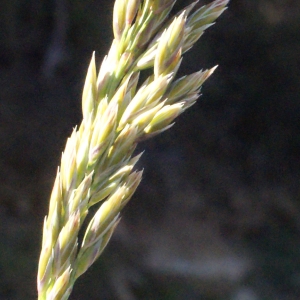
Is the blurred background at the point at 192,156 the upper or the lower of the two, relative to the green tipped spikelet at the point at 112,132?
lower

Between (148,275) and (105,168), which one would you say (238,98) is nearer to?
(148,275)

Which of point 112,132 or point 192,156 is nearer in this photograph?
point 112,132

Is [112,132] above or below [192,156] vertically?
above

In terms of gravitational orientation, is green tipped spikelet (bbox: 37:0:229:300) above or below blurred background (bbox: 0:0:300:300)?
above

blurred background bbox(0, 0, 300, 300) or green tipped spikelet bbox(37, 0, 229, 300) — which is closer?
green tipped spikelet bbox(37, 0, 229, 300)
